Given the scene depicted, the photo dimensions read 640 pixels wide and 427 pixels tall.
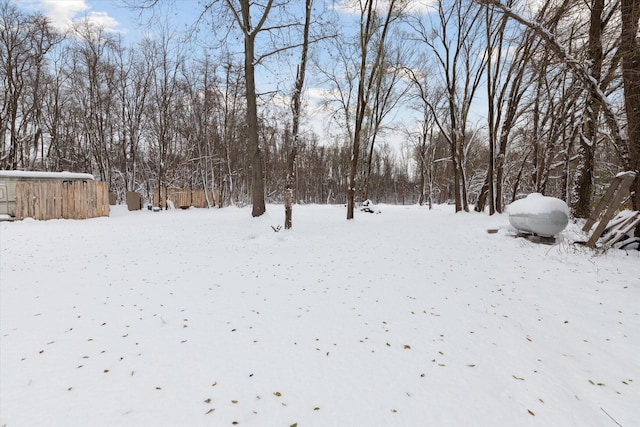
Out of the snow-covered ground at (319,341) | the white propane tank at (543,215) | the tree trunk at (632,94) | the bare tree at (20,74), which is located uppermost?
the bare tree at (20,74)

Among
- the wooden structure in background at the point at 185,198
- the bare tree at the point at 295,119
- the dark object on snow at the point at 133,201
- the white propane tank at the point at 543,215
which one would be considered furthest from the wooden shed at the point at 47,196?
the white propane tank at the point at 543,215

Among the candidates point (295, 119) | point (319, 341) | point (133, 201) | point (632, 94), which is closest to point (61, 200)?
point (133, 201)

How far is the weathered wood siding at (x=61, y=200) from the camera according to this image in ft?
45.3

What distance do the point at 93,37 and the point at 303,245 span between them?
25.3 m

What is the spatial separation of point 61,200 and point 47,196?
1.80 ft

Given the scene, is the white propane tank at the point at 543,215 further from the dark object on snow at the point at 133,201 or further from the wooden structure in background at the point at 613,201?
the dark object on snow at the point at 133,201

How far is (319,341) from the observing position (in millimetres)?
3490

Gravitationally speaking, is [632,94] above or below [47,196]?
above

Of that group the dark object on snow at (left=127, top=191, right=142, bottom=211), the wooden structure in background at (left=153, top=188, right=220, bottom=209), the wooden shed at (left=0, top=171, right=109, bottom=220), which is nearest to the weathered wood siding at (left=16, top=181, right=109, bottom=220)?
the wooden shed at (left=0, top=171, right=109, bottom=220)

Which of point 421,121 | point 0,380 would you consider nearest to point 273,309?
point 0,380

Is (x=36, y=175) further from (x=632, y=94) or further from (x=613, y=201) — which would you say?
(x=632, y=94)

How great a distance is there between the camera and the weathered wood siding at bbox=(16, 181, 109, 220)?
543 inches

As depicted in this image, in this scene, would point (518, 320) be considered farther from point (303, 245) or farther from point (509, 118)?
point (509, 118)

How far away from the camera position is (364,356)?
3.21 metres
